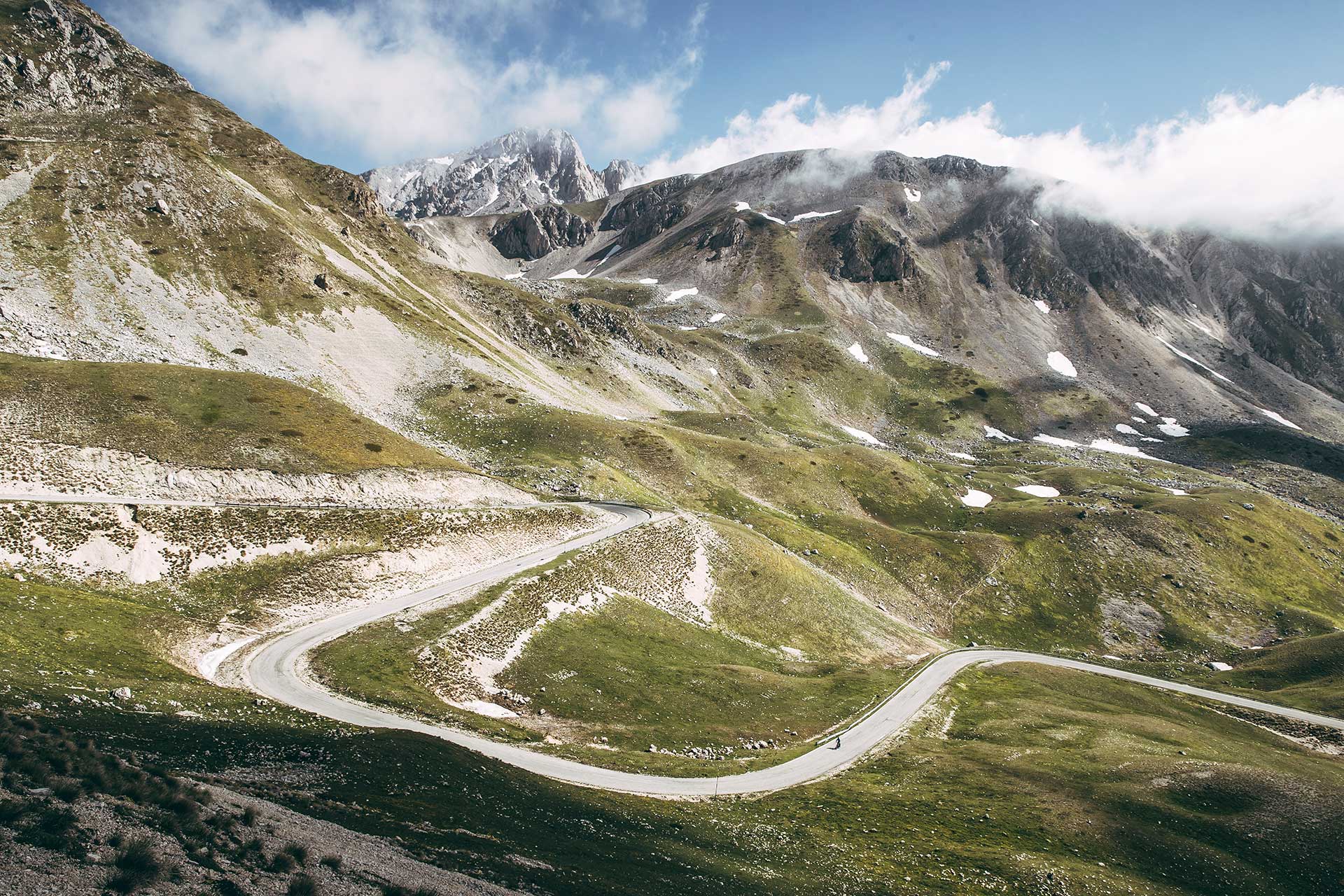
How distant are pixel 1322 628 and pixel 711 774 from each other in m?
119

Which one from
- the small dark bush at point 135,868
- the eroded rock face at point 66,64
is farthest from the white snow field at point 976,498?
the eroded rock face at point 66,64

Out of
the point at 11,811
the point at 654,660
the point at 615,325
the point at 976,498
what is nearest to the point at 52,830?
the point at 11,811

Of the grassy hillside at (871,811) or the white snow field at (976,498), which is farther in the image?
the white snow field at (976,498)

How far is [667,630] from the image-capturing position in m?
62.8

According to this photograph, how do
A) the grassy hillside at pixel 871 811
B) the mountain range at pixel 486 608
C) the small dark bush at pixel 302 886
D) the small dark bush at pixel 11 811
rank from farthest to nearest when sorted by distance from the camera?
the mountain range at pixel 486 608, the grassy hillside at pixel 871 811, the small dark bush at pixel 302 886, the small dark bush at pixel 11 811

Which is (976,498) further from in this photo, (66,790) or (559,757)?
(66,790)

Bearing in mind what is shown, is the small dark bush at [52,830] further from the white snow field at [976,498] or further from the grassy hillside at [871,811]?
the white snow field at [976,498]

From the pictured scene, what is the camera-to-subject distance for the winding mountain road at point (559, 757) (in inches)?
1390

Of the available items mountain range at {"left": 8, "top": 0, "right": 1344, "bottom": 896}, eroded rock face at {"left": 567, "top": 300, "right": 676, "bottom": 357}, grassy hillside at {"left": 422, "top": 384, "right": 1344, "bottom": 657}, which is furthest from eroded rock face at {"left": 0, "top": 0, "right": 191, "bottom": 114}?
eroded rock face at {"left": 567, "top": 300, "right": 676, "bottom": 357}

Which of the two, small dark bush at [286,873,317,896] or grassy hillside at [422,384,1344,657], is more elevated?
grassy hillside at [422,384,1344,657]

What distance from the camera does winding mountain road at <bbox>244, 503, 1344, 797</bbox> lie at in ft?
116

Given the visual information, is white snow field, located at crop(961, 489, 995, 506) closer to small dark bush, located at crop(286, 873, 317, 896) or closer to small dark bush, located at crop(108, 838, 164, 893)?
small dark bush, located at crop(286, 873, 317, 896)

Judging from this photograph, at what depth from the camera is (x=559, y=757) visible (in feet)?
123

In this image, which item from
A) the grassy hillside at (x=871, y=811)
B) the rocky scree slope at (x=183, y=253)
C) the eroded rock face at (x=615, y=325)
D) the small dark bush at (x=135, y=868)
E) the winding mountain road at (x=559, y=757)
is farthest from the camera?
the eroded rock face at (x=615, y=325)
